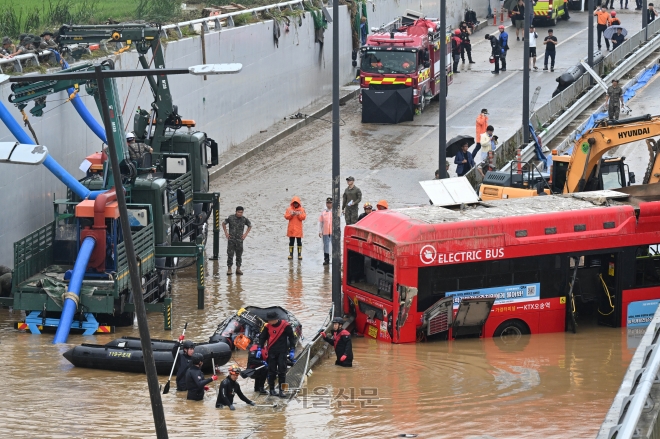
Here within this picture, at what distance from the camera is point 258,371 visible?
60.2 feet

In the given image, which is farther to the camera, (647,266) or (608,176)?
(608,176)

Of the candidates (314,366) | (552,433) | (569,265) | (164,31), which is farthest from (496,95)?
(552,433)

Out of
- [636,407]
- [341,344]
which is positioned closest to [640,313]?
[341,344]

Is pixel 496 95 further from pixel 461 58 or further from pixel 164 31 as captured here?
pixel 164 31

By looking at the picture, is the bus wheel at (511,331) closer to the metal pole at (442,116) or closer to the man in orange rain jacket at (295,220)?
the man in orange rain jacket at (295,220)

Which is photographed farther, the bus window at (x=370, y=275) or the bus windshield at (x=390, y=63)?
the bus windshield at (x=390, y=63)

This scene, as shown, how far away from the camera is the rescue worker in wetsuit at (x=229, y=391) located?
57.0 feet

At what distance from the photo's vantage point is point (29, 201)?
26391mm

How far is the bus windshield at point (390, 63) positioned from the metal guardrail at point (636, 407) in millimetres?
29614

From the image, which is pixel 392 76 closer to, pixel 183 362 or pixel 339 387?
pixel 339 387

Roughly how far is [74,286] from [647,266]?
10.6 metres

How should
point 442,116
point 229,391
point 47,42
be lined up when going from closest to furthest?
point 229,391, point 47,42, point 442,116

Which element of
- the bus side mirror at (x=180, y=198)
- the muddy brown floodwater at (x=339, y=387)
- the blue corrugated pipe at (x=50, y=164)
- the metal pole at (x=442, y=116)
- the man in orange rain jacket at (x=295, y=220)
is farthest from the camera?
the metal pole at (x=442, y=116)

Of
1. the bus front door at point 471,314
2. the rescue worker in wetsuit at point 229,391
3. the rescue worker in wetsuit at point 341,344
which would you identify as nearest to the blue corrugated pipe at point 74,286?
the rescue worker in wetsuit at point 341,344
